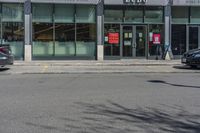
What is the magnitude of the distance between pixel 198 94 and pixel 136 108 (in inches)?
132

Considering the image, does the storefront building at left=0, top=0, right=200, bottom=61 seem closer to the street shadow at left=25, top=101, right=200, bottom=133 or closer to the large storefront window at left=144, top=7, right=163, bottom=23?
the large storefront window at left=144, top=7, right=163, bottom=23

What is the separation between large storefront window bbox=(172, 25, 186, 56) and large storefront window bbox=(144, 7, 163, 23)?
1172 millimetres

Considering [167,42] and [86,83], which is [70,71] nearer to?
[86,83]

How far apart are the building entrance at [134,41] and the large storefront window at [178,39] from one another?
201 cm

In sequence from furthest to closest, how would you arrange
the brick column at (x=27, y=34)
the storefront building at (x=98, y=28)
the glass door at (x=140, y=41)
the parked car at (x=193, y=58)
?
the glass door at (x=140, y=41)
the storefront building at (x=98, y=28)
the brick column at (x=27, y=34)
the parked car at (x=193, y=58)

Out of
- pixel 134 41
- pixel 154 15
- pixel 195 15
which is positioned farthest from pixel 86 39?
pixel 195 15

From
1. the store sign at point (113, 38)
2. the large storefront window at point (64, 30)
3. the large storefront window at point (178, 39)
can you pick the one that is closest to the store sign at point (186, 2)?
the large storefront window at point (178, 39)

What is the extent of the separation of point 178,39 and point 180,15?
1.60 m

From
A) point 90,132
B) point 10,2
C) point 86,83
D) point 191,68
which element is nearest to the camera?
point 90,132

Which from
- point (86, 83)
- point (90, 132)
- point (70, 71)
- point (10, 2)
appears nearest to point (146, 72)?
point (70, 71)

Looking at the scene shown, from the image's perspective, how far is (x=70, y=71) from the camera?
2342cm

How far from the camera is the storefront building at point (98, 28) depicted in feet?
99.4

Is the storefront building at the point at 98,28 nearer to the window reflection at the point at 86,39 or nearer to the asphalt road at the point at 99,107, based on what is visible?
the window reflection at the point at 86,39

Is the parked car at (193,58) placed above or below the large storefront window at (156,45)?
below
